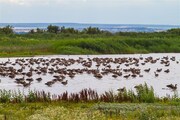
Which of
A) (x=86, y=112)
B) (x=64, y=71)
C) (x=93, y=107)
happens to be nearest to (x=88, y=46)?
(x=64, y=71)

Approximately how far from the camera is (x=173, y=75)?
121 feet

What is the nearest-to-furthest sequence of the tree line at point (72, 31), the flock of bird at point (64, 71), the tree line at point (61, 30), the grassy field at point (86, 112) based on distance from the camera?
the grassy field at point (86, 112) < the flock of bird at point (64, 71) < the tree line at point (72, 31) < the tree line at point (61, 30)

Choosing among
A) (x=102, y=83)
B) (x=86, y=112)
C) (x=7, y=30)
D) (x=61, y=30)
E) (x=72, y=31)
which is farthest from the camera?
(x=61, y=30)

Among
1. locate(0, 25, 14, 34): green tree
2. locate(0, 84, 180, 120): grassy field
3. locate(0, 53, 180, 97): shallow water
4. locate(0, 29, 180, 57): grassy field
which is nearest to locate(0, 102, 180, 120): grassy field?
locate(0, 84, 180, 120): grassy field

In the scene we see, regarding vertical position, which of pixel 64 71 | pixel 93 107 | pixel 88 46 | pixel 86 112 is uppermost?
pixel 86 112

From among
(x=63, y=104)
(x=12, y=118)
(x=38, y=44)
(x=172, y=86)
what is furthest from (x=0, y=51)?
(x=12, y=118)

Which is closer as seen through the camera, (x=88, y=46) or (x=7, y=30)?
(x=88, y=46)

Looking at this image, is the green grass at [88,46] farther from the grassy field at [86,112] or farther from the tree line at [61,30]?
the grassy field at [86,112]

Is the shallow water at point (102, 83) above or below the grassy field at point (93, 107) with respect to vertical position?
below

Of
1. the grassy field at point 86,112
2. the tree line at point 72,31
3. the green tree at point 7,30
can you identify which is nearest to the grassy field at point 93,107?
the grassy field at point 86,112

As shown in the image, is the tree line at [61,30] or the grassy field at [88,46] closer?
the grassy field at [88,46]

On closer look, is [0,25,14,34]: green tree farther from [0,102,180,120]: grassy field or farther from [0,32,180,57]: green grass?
[0,102,180,120]: grassy field

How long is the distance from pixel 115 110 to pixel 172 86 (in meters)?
12.1

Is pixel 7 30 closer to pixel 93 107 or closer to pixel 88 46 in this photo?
pixel 88 46
